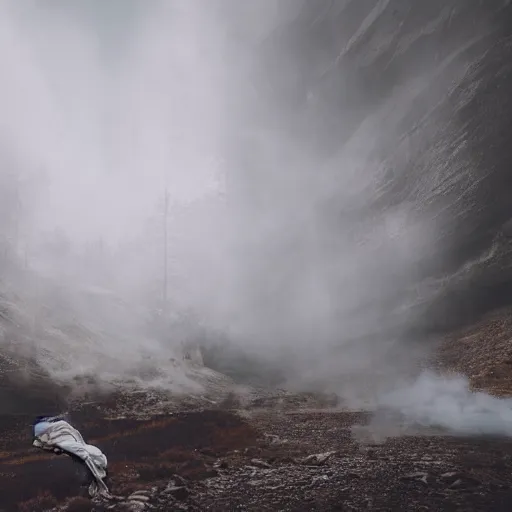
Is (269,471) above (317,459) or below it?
below

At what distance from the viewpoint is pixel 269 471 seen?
2180cm

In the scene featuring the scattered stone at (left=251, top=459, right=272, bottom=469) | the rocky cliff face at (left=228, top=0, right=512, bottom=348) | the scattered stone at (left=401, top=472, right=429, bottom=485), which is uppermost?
the rocky cliff face at (left=228, top=0, right=512, bottom=348)

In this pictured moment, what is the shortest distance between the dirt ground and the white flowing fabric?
2.41ft

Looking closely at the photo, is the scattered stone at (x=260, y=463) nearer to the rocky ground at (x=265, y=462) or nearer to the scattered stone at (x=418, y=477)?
the rocky ground at (x=265, y=462)

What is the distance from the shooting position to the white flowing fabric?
20531mm

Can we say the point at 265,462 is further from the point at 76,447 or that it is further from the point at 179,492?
the point at 76,447

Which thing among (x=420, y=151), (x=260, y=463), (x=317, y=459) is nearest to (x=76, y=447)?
(x=260, y=463)

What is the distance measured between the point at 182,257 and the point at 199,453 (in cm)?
8604

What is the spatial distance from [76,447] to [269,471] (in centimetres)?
893

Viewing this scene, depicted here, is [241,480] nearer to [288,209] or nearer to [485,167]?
[485,167]

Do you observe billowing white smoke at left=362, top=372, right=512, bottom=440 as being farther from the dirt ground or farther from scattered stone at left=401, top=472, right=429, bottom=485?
scattered stone at left=401, top=472, right=429, bottom=485

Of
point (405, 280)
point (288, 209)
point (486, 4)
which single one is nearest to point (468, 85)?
point (486, 4)

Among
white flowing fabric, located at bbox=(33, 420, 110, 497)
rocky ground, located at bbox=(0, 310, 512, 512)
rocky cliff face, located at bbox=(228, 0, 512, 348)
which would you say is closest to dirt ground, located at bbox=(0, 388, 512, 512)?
rocky ground, located at bbox=(0, 310, 512, 512)

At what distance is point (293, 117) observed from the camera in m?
87.1
